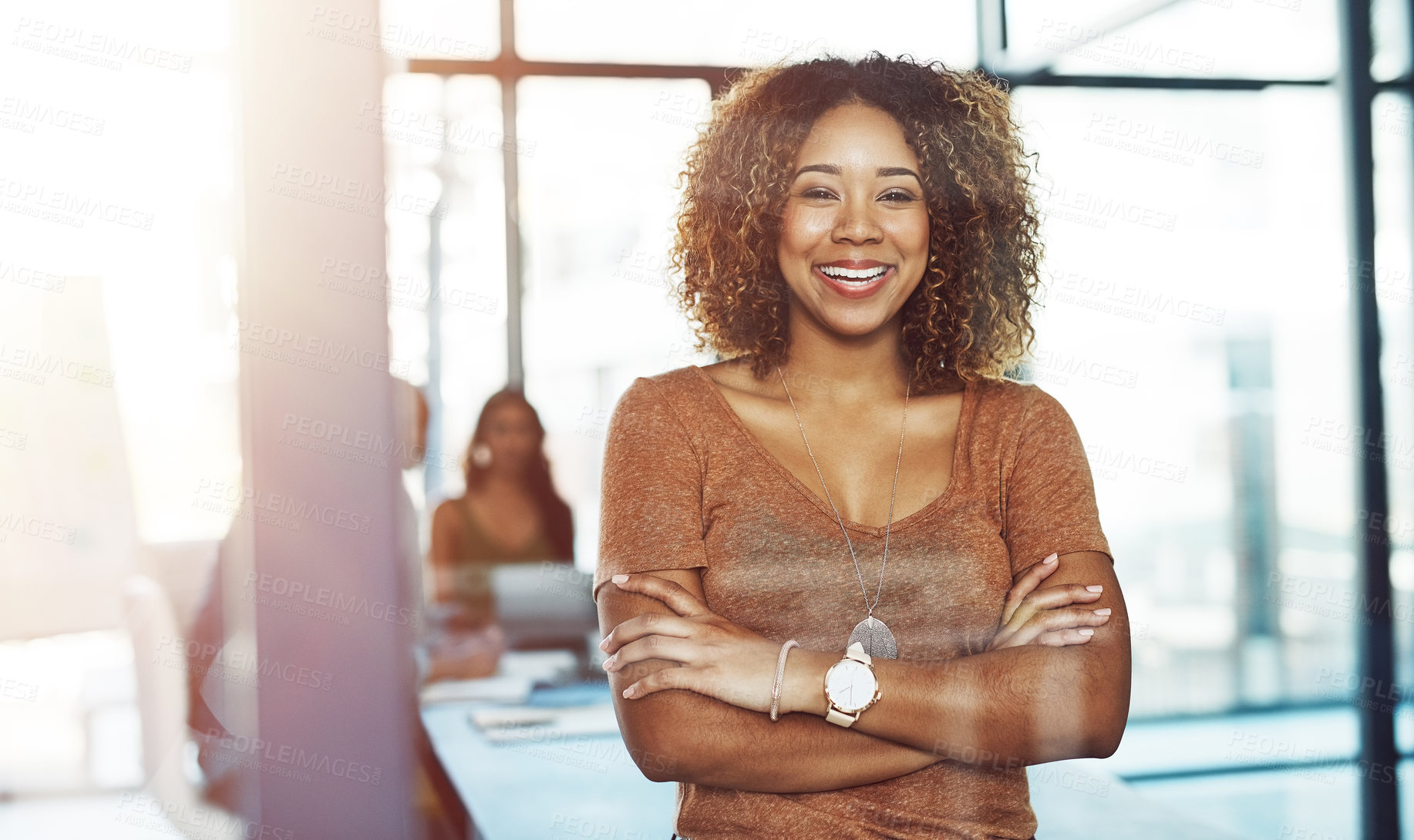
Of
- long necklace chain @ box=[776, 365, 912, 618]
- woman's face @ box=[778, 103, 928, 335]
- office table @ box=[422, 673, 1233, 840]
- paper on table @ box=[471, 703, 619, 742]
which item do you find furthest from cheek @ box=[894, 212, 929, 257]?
paper on table @ box=[471, 703, 619, 742]

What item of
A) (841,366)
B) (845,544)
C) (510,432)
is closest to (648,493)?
(845,544)

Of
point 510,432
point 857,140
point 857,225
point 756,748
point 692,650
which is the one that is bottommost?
point 756,748

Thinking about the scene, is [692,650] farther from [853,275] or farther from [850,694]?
[853,275]

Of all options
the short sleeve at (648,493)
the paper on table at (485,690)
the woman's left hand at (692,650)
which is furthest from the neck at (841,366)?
the paper on table at (485,690)

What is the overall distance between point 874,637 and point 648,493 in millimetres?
330

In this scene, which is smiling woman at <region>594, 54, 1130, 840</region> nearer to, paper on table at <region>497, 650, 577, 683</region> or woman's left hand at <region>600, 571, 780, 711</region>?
woman's left hand at <region>600, 571, 780, 711</region>

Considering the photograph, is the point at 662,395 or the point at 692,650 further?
the point at 662,395

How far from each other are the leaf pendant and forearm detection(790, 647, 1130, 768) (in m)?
0.08

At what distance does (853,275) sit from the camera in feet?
4.64

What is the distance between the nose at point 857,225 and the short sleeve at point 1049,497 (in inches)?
11.6

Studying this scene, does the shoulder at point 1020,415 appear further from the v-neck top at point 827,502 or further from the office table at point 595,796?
the office table at point 595,796

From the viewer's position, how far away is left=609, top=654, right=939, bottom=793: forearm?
4.02 feet

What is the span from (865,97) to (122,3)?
1.13m

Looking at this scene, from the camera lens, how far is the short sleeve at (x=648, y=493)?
129 cm
